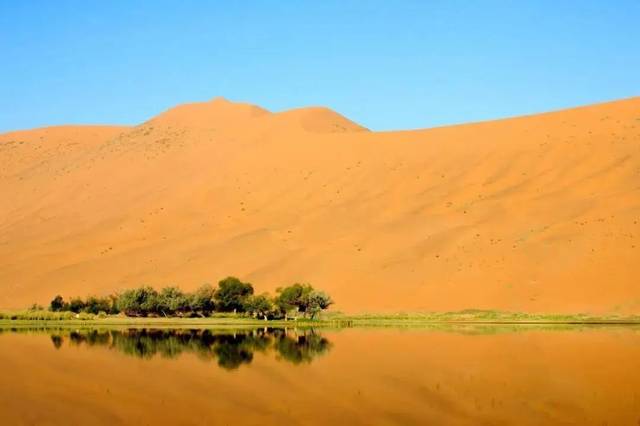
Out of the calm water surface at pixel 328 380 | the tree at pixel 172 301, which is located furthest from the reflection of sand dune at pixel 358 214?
the calm water surface at pixel 328 380

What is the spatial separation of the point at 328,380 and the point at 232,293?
31.9 metres

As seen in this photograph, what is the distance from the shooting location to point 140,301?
56875 millimetres

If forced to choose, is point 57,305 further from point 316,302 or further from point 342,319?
point 342,319

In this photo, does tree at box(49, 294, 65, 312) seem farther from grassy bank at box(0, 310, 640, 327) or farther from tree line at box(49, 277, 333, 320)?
tree line at box(49, 277, 333, 320)

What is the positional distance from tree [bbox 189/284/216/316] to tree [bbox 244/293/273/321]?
Result: 7.81ft

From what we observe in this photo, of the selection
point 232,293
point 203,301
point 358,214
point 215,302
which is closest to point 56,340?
point 203,301

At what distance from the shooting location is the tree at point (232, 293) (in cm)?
5600

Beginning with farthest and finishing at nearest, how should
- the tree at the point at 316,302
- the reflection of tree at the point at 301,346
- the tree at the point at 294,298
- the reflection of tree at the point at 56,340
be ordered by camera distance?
the tree at the point at 294,298 < the tree at the point at 316,302 < the reflection of tree at the point at 56,340 < the reflection of tree at the point at 301,346

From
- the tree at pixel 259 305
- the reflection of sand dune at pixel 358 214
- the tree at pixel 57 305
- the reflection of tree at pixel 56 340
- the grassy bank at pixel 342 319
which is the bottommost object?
the reflection of tree at pixel 56 340

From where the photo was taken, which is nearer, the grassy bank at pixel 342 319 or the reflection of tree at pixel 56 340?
the reflection of tree at pixel 56 340

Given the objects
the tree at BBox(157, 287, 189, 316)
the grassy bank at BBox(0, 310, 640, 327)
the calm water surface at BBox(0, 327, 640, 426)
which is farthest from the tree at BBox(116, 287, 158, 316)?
the calm water surface at BBox(0, 327, 640, 426)

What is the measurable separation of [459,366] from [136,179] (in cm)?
6616

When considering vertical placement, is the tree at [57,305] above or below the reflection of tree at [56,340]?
above

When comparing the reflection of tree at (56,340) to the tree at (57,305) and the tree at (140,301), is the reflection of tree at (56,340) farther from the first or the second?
the tree at (57,305)
